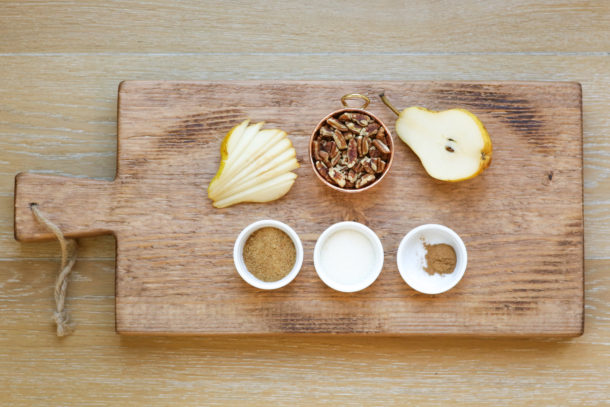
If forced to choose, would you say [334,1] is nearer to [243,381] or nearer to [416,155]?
[416,155]

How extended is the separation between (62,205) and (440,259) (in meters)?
0.77

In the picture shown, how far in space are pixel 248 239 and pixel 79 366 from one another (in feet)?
1.56

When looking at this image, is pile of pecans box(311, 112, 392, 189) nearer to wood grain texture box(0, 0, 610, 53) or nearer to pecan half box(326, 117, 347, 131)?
pecan half box(326, 117, 347, 131)

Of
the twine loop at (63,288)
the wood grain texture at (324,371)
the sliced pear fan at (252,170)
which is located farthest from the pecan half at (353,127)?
the twine loop at (63,288)

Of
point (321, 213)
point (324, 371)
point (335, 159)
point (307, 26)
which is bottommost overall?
point (324, 371)

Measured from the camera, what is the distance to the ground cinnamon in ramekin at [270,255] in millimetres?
956

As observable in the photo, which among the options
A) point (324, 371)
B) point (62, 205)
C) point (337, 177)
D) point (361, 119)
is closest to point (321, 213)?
point (337, 177)

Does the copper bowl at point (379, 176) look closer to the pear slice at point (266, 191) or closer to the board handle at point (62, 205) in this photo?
the pear slice at point (266, 191)

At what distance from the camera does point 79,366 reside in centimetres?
106

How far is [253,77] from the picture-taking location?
A: 42.6 inches

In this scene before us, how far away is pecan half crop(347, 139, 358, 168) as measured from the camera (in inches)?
37.4

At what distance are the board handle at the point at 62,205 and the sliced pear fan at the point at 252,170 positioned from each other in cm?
23

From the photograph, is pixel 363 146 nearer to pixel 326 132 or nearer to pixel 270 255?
pixel 326 132

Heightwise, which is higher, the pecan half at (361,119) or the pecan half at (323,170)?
the pecan half at (361,119)
